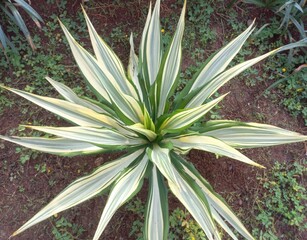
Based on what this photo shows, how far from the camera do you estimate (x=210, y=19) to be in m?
2.66

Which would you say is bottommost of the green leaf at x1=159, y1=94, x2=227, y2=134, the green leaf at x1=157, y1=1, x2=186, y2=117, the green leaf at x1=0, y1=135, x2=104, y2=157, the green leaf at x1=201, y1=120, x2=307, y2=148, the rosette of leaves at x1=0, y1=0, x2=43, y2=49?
the green leaf at x1=201, y1=120, x2=307, y2=148

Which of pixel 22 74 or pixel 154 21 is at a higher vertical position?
pixel 22 74

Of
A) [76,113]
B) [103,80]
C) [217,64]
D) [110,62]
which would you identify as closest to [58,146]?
[76,113]

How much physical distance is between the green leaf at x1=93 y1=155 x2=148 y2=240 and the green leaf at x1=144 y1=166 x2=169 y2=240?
0.35ft

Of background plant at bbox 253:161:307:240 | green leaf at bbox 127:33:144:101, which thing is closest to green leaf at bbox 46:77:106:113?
green leaf at bbox 127:33:144:101

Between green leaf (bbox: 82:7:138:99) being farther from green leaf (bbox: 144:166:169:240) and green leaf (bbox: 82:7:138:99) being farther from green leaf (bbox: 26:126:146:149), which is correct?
green leaf (bbox: 144:166:169:240)

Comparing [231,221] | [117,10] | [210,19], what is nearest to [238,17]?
[210,19]

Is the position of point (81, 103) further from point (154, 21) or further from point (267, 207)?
point (267, 207)

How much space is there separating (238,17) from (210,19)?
22 centimetres

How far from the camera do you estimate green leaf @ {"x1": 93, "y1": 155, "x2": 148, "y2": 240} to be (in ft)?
4.92

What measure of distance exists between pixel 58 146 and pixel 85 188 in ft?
0.81

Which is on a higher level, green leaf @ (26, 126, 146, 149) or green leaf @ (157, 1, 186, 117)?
green leaf @ (157, 1, 186, 117)

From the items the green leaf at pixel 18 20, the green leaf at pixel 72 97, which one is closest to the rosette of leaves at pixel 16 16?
the green leaf at pixel 18 20

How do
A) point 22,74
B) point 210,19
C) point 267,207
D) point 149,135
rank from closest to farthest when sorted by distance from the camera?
point 149,135, point 267,207, point 22,74, point 210,19
